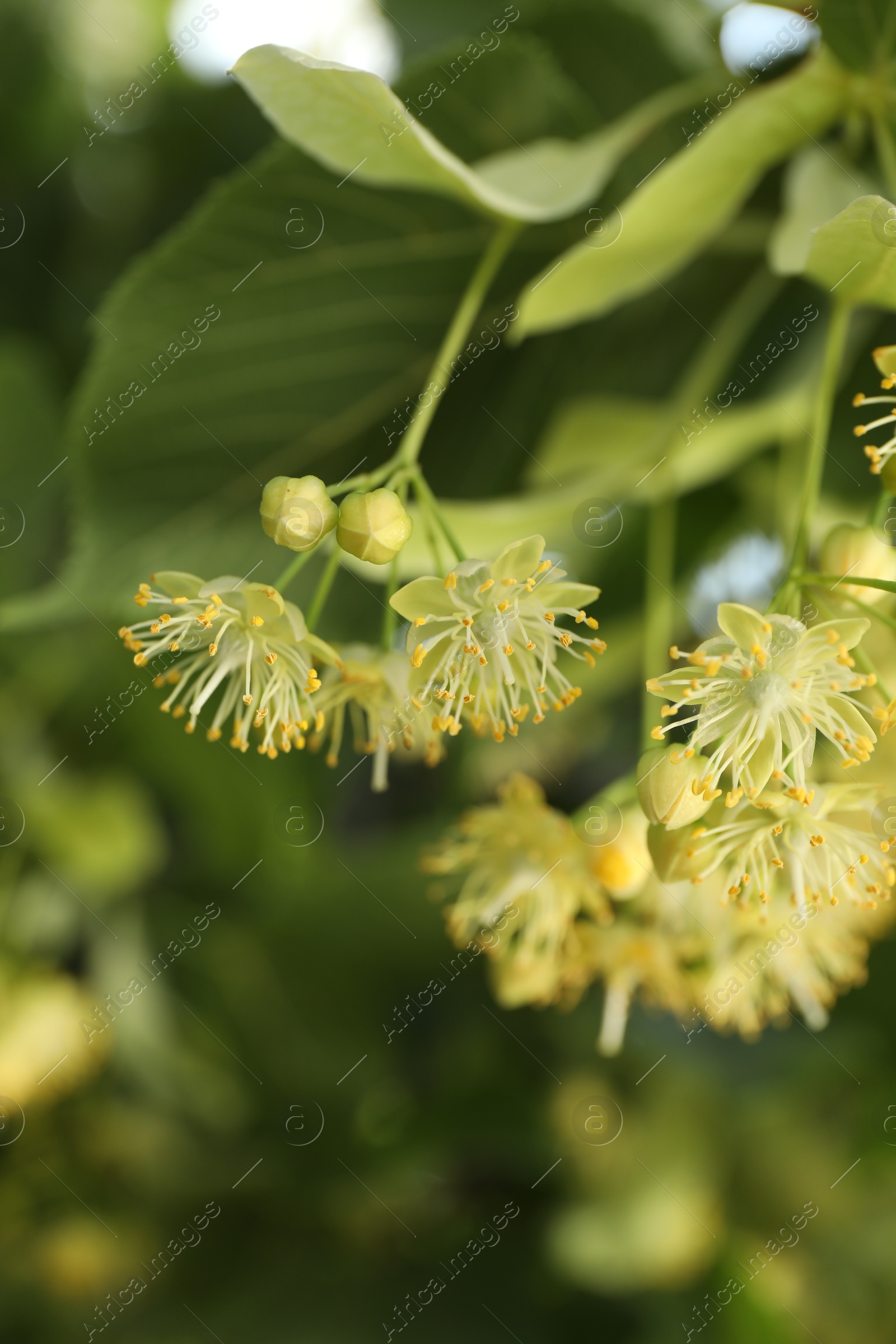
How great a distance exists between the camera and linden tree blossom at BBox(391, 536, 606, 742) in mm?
438

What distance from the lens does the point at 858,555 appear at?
49cm

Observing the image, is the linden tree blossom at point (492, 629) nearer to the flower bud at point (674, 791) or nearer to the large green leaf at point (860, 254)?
the flower bud at point (674, 791)

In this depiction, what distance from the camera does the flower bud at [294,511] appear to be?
0.42 meters

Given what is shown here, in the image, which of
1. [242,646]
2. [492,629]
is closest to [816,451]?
[492,629]

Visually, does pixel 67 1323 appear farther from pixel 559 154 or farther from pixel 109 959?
pixel 559 154

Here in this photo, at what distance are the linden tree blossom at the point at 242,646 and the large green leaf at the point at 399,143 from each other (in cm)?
21

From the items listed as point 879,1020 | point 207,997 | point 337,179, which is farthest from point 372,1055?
point 337,179

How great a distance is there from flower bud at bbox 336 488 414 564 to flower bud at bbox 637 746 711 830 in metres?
0.14

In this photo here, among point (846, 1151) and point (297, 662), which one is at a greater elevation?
point (297, 662)

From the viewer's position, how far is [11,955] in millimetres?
1142

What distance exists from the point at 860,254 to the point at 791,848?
27cm

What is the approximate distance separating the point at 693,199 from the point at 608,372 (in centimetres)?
23

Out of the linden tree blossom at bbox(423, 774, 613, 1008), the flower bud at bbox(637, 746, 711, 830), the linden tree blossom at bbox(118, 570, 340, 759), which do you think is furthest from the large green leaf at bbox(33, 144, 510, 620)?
the flower bud at bbox(637, 746, 711, 830)

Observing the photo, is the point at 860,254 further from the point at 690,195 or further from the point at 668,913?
the point at 668,913
